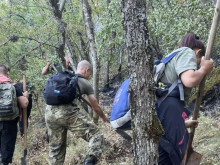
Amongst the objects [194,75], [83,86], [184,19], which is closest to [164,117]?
[194,75]

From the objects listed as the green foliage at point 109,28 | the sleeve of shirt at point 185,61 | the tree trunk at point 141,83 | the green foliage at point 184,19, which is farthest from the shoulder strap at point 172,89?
the green foliage at point 109,28

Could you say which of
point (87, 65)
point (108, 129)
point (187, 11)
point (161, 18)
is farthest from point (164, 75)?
point (161, 18)

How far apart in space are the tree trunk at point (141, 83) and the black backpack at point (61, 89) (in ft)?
6.03

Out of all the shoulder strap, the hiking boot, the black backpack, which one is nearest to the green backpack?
the black backpack

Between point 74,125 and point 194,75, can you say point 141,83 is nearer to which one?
point 194,75

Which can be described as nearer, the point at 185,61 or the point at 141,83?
the point at 141,83

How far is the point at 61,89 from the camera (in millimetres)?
3781

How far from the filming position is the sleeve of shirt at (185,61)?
2.43m

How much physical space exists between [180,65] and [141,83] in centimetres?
62

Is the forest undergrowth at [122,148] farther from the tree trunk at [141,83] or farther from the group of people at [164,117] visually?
the tree trunk at [141,83]

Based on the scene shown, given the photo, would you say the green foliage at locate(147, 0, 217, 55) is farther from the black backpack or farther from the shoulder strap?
the shoulder strap

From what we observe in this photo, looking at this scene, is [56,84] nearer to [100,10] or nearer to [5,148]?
[5,148]

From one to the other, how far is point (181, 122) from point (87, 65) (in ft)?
6.76

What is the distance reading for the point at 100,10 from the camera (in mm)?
11781
